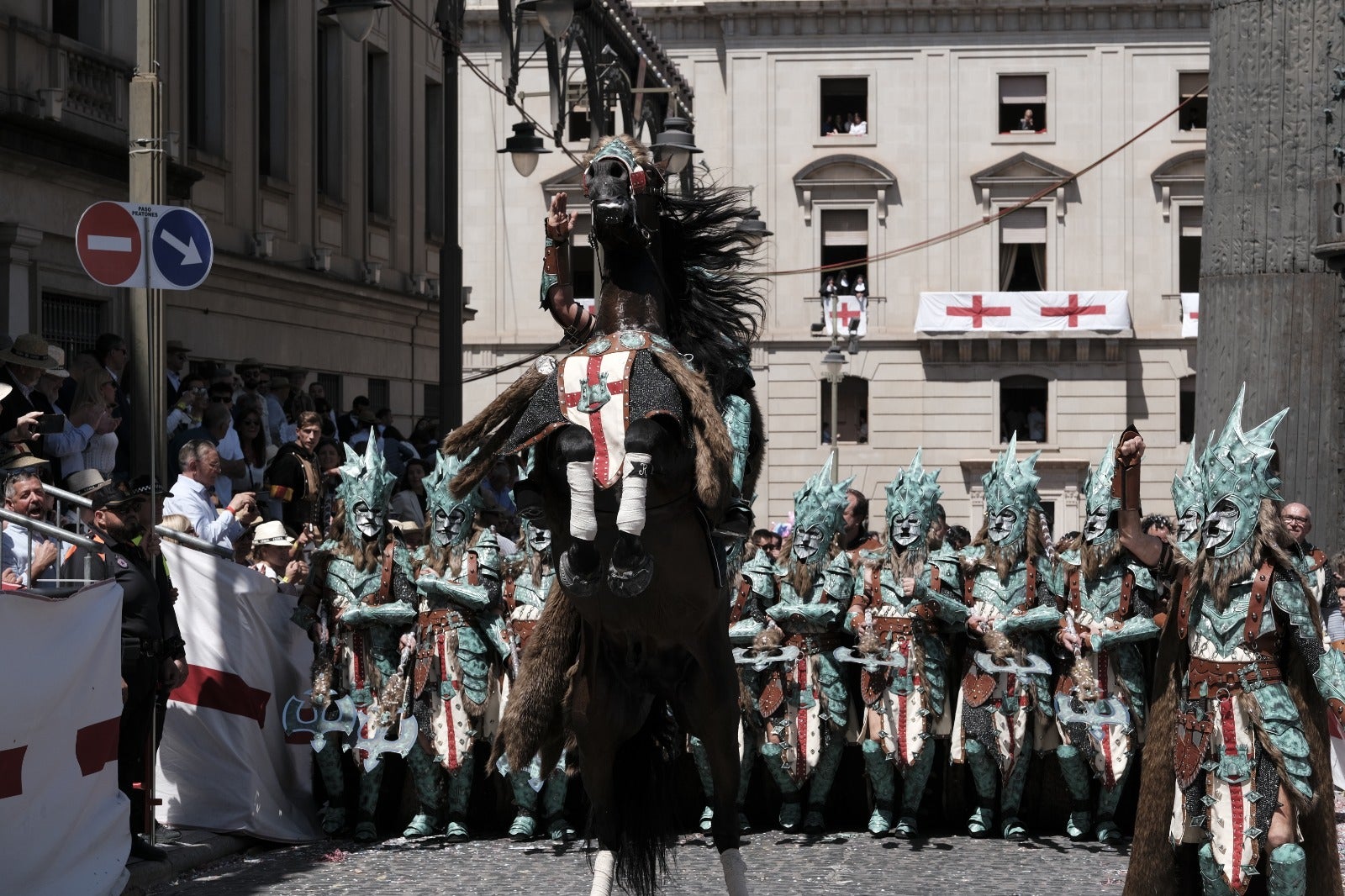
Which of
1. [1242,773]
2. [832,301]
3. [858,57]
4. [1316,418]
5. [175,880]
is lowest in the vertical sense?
[175,880]

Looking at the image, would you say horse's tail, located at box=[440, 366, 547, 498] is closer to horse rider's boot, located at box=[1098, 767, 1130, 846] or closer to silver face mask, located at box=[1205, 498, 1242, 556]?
silver face mask, located at box=[1205, 498, 1242, 556]

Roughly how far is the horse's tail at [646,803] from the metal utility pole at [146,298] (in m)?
3.02

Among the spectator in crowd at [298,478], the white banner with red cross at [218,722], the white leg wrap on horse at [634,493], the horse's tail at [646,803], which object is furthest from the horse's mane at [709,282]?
the spectator in crowd at [298,478]

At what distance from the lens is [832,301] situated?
38.6 m

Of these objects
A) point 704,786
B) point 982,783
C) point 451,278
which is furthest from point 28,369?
point 982,783

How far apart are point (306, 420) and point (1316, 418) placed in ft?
21.2

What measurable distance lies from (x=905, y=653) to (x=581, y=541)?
3.83m

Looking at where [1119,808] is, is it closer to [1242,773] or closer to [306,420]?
[1242,773]

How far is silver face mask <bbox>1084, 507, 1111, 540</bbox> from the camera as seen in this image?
9.95 meters

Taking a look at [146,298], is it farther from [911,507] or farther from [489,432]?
[911,507]

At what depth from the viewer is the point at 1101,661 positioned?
9961mm

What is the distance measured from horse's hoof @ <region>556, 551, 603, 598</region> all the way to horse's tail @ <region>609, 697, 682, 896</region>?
3.26 ft

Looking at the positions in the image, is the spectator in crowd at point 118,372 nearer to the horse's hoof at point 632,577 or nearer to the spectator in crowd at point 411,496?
the spectator in crowd at point 411,496

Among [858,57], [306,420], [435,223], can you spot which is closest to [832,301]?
[858,57]
